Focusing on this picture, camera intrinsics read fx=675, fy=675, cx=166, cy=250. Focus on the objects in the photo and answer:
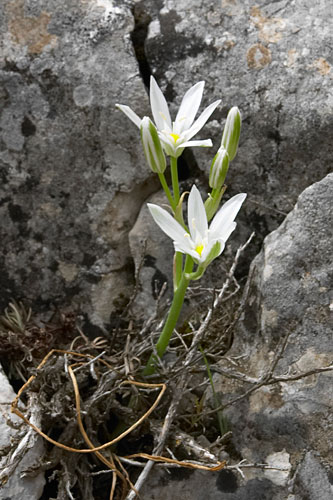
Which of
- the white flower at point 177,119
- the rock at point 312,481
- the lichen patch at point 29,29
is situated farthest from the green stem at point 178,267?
the lichen patch at point 29,29

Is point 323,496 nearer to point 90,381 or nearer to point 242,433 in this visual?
point 242,433

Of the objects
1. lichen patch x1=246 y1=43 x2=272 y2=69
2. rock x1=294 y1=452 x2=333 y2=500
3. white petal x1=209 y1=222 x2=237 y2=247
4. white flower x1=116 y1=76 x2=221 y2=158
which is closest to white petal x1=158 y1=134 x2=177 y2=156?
white flower x1=116 y1=76 x2=221 y2=158

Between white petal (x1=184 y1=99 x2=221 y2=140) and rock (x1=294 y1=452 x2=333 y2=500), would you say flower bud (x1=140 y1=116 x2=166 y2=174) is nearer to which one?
white petal (x1=184 y1=99 x2=221 y2=140)

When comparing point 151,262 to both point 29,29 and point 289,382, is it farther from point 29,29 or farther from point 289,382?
point 29,29

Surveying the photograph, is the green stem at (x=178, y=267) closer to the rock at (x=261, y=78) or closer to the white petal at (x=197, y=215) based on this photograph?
the white petal at (x=197, y=215)

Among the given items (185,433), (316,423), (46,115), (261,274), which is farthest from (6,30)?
(316,423)

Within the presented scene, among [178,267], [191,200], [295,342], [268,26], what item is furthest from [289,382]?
[268,26]
